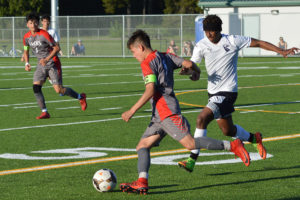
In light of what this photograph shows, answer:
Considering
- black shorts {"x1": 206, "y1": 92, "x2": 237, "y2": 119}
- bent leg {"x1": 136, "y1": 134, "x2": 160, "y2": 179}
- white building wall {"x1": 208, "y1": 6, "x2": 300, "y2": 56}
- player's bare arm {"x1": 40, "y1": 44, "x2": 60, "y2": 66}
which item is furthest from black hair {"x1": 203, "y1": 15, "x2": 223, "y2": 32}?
white building wall {"x1": 208, "y1": 6, "x2": 300, "y2": 56}

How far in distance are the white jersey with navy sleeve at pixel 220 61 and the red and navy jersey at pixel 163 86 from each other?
5.16 feet

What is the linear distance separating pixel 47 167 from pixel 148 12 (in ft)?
276

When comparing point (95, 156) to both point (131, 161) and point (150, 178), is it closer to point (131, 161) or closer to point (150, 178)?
point (131, 161)

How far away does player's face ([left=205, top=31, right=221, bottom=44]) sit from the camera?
8914 millimetres

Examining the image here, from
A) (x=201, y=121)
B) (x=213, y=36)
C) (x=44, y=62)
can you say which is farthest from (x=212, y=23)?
(x=44, y=62)

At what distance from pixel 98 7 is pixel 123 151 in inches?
3254

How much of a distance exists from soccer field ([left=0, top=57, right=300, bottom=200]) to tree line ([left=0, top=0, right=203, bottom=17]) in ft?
168

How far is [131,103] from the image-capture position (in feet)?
58.0

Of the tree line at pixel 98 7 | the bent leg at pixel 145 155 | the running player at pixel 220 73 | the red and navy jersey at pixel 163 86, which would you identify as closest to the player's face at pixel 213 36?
the running player at pixel 220 73

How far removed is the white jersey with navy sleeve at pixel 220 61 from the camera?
9.02 metres

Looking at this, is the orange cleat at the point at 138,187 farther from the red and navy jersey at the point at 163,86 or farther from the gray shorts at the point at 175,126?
the red and navy jersey at the point at 163,86

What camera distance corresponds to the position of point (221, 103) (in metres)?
8.89

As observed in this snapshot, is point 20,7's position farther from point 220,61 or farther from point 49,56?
point 220,61

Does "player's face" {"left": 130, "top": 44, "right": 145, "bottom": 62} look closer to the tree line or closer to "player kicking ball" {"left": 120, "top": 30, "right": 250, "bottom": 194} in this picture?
"player kicking ball" {"left": 120, "top": 30, "right": 250, "bottom": 194}
